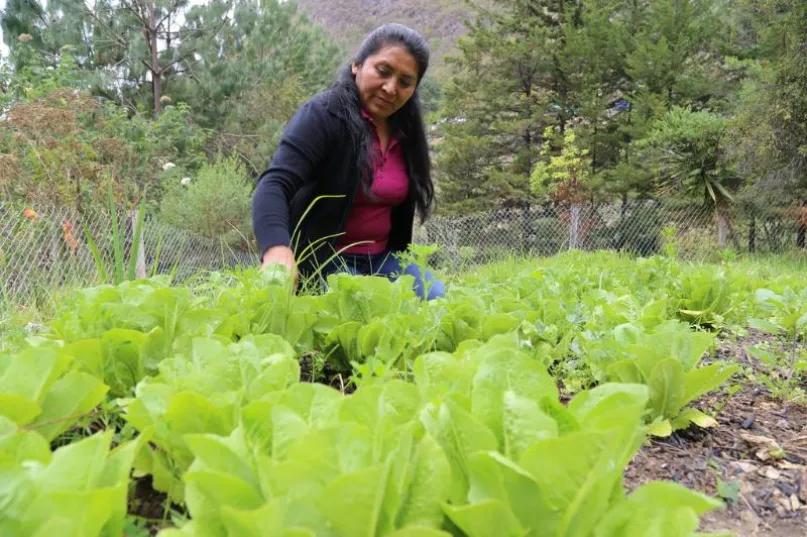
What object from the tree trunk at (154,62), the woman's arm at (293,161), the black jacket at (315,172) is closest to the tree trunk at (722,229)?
the black jacket at (315,172)

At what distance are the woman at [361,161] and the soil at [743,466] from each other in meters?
1.08

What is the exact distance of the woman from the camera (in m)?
2.19

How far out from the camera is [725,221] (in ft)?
44.4

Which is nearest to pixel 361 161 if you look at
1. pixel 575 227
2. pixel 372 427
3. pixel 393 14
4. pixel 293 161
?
pixel 293 161

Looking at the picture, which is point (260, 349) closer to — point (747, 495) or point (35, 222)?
point (747, 495)

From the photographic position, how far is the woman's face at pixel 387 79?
7.42 ft

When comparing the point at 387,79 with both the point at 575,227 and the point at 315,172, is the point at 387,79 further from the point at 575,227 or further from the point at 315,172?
the point at 575,227

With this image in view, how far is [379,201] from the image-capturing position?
8.29 ft

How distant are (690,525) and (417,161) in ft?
7.69

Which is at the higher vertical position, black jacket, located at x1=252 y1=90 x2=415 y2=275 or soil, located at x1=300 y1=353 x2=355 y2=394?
black jacket, located at x1=252 y1=90 x2=415 y2=275

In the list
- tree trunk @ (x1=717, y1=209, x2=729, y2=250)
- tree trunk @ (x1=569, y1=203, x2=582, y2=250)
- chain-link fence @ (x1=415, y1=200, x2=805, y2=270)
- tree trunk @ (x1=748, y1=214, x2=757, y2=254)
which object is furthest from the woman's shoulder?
tree trunk @ (x1=748, y1=214, x2=757, y2=254)

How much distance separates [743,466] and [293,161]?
1720 mm

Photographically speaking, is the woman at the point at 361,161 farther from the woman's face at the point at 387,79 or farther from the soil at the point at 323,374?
the soil at the point at 323,374

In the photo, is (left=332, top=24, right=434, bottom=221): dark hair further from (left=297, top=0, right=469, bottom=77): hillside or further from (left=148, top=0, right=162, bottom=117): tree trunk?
(left=297, top=0, right=469, bottom=77): hillside
